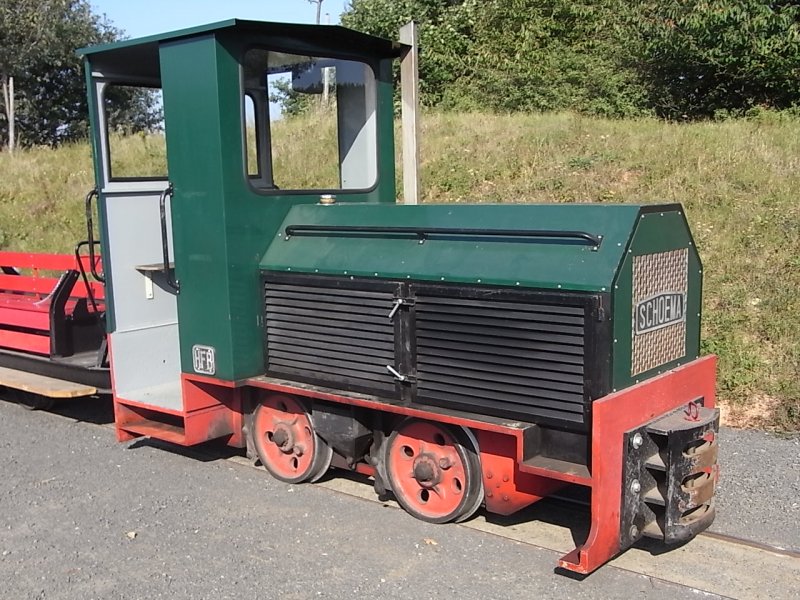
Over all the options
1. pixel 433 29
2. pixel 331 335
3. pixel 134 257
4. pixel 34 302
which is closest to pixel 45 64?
pixel 433 29

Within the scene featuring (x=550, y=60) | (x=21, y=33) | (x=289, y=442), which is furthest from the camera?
(x=21, y=33)

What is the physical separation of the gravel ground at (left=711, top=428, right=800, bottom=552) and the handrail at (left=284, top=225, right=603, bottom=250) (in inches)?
65.1

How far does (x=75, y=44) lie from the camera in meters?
24.5

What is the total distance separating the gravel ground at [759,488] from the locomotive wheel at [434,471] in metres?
1.22

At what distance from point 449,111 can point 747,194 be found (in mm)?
8855

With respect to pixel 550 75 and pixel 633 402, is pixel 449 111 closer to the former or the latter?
pixel 550 75

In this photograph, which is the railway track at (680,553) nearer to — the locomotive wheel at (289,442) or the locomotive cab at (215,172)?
the locomotive wheel at (289,442)

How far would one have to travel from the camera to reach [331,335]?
14.4ft

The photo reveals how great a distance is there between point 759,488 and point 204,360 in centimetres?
315

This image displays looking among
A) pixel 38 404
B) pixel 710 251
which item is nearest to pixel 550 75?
pixel 710 251

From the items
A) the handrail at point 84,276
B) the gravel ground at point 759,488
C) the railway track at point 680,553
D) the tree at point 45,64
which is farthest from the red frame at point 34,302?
the tree at point 45,64

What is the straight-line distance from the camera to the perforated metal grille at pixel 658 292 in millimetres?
3619

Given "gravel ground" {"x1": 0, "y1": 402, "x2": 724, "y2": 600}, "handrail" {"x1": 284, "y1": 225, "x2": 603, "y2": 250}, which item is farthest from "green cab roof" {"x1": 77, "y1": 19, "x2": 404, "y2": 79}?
"gravel ground" {"x1": 0, "y1": 402, "x2": 724, "y2": 600}

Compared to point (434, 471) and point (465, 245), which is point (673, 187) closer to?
point (465, 245)
